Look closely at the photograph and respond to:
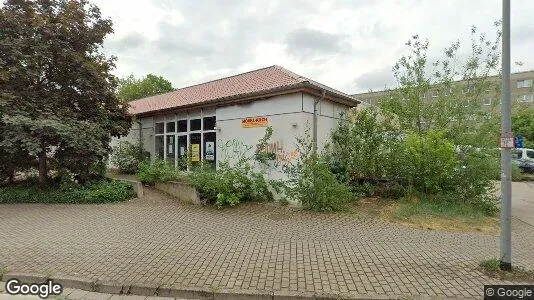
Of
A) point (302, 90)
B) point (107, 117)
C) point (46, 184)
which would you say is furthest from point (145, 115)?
point (302, 90)

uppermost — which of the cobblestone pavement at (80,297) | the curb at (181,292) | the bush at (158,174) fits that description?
the bush at (158,174)

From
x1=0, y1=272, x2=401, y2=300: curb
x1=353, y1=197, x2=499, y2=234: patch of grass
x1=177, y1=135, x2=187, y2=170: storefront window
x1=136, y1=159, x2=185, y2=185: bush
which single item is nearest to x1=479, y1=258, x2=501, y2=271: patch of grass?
x1=0, y1=272, x2=401, y2=300: curb

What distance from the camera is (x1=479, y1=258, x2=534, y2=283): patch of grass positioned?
173 inches

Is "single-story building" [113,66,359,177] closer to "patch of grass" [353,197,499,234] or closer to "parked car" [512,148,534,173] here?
"patch of grass" [353,197,499,234]

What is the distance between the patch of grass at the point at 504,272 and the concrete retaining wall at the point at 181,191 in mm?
7309

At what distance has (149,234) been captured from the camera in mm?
6566

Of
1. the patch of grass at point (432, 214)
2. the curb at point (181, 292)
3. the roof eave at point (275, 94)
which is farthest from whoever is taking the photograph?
the roof eave at point (275, 94)

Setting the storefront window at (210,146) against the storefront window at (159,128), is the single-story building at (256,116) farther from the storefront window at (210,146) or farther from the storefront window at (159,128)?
the storefront window at (159,128)

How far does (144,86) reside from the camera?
36.7 metres

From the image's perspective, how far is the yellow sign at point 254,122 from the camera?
34.2 feet

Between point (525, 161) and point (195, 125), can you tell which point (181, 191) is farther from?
point (525, 161)

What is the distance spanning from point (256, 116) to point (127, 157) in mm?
8784

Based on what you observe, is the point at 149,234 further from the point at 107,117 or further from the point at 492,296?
the point at 107,117

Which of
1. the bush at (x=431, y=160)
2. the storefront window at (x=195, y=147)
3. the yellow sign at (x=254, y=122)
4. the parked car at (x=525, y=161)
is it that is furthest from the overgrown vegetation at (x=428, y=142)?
the parked car at (x=525, y=161)
